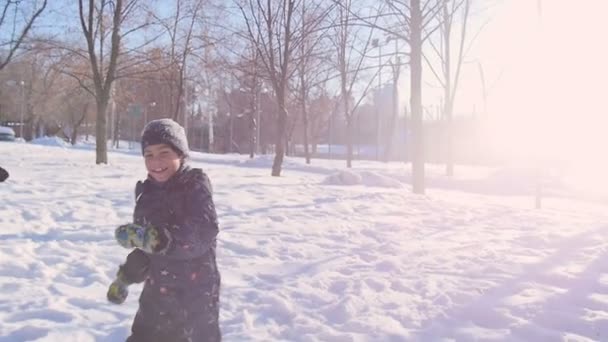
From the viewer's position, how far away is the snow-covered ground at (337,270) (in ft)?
12.1

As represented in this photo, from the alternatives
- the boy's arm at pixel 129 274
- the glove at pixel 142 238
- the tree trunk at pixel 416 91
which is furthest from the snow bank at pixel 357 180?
the glove at pixel 142 238

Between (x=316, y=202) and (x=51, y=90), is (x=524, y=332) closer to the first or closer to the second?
(x=316, y=202)

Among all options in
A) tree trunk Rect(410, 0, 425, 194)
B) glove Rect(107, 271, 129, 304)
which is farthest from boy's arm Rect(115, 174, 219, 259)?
tree trunk Rect(410, 0, 425, 194)

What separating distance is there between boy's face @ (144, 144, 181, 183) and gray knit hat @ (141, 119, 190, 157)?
2 centimetres

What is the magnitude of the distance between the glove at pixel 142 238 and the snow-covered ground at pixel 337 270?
5.36ft

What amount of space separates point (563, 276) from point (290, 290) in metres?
2.70

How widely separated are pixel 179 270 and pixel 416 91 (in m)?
9.73

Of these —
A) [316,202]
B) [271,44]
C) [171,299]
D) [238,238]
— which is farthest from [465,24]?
[171,299]

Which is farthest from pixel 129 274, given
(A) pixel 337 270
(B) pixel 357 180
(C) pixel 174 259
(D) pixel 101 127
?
(D) pixel 101 127

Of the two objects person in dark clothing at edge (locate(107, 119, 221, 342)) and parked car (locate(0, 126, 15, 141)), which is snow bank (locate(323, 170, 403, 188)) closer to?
person in dark clothing at edge (locate(107, 119, 221, 342))

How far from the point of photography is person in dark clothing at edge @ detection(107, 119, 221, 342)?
2270 millimetres

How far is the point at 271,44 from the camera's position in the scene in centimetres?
1509

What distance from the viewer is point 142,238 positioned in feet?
6.88

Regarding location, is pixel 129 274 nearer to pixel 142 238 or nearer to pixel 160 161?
pixel 142 238
